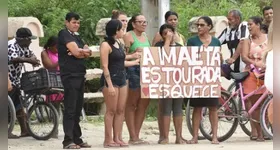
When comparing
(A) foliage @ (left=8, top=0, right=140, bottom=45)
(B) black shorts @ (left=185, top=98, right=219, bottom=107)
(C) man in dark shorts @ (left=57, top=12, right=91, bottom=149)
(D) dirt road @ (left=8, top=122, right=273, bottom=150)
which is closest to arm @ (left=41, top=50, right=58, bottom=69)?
(D) dirt road @ (left=8, top=122, right=273, bottom=150)

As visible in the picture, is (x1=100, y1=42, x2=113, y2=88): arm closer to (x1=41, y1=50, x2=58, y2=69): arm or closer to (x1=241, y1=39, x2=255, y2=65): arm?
(x1=41, y1=50, x2=58, y2=69): arm

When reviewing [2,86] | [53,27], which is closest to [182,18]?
[53,27]

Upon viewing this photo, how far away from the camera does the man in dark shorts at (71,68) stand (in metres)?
9.02

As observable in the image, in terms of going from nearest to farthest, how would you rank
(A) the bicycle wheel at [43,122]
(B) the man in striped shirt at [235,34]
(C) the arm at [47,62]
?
(A) the bicycle wheel at [43,122] < (C) the arm at [47,62] < (B) the man in striped shirt at [235,34]

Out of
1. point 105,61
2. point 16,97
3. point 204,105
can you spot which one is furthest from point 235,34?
point 16,97

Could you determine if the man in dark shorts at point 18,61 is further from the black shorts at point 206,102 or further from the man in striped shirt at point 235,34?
the man in striped shirt at point 235,34

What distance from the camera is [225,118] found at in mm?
10141

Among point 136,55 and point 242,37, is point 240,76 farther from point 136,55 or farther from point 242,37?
point 136,55

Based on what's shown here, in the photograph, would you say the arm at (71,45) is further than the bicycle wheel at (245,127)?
Result: No

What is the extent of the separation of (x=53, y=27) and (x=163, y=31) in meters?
5.97

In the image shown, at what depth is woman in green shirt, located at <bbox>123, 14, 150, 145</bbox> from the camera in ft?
31.6

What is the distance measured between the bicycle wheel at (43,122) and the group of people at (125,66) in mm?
235

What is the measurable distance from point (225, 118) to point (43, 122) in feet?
7.94

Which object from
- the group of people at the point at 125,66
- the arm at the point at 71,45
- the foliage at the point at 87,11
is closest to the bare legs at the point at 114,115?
the group of people at the point at 125,66
